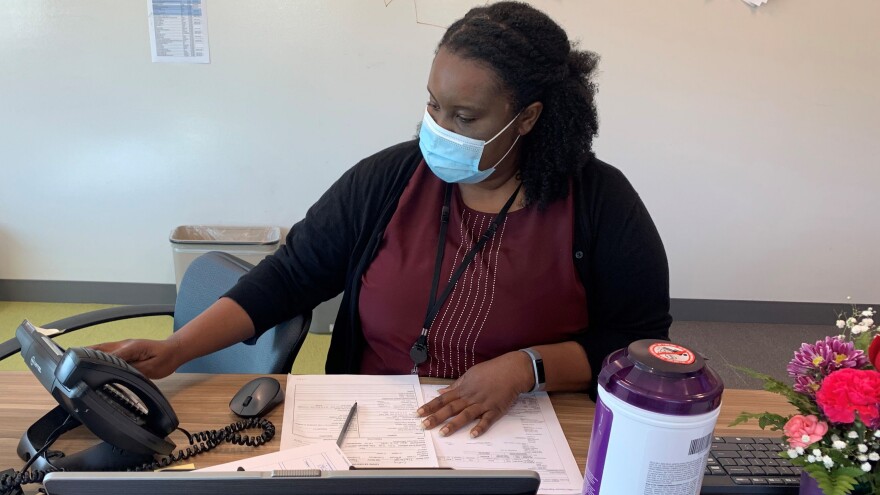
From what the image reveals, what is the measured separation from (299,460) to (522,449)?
1.12 ft

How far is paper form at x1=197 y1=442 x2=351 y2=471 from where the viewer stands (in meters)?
0.94

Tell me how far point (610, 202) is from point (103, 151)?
261 centimetres

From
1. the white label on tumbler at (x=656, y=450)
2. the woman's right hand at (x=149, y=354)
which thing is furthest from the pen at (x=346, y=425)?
the white label on tumbler at (x=656, y=450)

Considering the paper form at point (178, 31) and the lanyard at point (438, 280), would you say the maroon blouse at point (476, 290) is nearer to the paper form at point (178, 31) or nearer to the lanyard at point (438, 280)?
the lanyard at point (438, 280)

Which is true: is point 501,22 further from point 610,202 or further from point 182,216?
point 182,216

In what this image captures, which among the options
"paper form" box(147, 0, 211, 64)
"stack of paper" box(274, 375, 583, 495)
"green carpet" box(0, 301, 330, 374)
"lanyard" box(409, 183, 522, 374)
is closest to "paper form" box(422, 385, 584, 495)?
"stack of paper" box(274, 375, 583, 495)

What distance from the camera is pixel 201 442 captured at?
995mm

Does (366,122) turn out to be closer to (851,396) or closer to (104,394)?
(104,394)

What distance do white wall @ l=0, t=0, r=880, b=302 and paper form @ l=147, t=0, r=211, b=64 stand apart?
0.05 meters

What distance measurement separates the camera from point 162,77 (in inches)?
115

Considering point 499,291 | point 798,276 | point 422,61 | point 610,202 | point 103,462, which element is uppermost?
point 422,61

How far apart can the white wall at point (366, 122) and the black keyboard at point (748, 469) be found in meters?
2.24

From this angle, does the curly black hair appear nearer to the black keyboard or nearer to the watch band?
the watch band

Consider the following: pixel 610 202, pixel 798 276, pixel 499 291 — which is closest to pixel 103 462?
pixel 499 291
